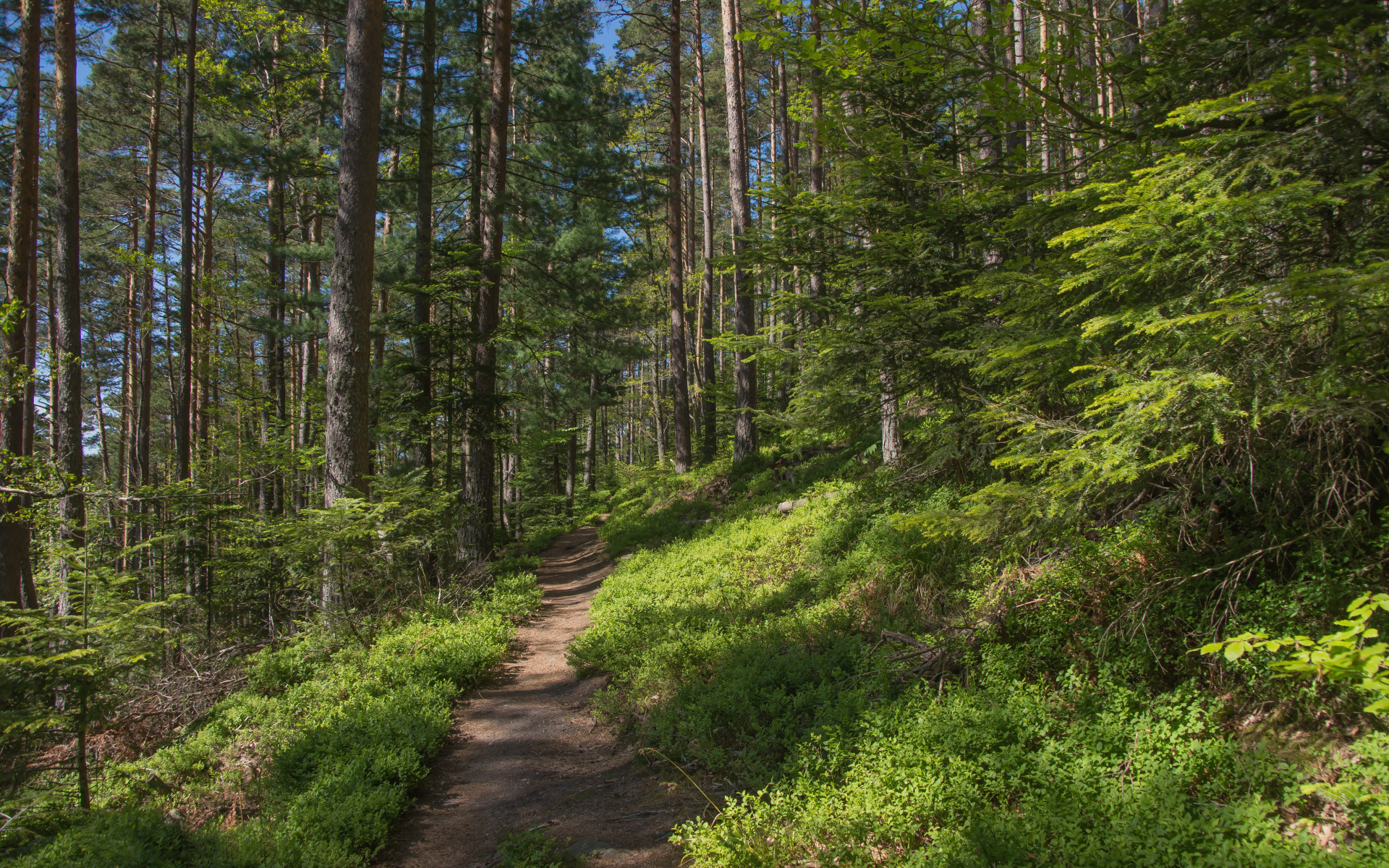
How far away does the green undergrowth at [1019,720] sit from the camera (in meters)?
2.78

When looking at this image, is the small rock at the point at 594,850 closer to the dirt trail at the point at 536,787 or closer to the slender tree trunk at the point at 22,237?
the dirt trail at the point at 536,787

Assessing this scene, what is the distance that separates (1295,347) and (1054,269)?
148cm

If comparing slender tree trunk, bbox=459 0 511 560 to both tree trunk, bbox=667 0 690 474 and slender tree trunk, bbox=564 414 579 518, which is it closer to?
tree trunk, bbox=667 0 690 474

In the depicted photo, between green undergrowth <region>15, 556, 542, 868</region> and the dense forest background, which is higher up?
the dense forest background

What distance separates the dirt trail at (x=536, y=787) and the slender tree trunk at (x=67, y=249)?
23.6ft

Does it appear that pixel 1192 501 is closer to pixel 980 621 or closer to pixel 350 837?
pixel 980 621

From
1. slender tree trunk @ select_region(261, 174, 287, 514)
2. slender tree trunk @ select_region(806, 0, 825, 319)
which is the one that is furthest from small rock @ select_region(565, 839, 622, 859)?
slender tree trunk @ select_region(261, 174, 287, 514)

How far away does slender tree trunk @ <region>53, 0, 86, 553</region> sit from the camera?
29.3ft

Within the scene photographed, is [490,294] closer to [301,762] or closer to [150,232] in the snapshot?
[301,762]

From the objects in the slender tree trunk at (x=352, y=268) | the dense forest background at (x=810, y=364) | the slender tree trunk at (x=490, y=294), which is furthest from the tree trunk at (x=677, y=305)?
the slender tree trunk at (x=352, y=268)

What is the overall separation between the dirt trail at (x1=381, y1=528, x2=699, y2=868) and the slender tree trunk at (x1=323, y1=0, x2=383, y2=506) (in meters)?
3.37

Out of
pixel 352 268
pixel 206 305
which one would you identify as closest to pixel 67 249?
pixel 352 268

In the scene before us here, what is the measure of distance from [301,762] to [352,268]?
223 inches

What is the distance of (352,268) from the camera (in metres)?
7.93
